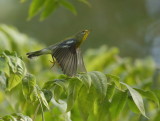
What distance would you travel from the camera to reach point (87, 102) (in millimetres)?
1761

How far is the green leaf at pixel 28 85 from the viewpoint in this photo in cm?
168

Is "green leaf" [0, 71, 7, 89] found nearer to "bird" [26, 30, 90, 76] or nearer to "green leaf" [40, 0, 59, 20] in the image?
"bird" [26, 30, 90, 76]

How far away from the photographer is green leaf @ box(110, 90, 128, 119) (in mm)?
1880

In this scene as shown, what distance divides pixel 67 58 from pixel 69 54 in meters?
0.03

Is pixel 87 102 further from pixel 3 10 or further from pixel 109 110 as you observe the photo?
pixel 3 10

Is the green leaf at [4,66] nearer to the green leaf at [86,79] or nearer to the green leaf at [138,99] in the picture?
the green leaf at [86,79]

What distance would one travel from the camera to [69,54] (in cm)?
178

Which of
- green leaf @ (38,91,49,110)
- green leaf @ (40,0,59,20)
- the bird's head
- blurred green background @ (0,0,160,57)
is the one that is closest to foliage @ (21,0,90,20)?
green leaf @ (40,0,59,20)

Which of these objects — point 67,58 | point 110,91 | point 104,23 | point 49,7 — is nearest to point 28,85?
point 67,58

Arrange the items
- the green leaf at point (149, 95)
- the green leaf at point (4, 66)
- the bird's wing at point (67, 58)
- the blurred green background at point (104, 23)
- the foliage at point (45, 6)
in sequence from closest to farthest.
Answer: the green leaf at point (4, 66) → the bird's wing at point (67, 58) → the green leaf at point (149, 95) → the foliage at point (45, 6) → the blurred green background at point (104, 23)

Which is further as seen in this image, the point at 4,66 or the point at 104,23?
the point at 104,23

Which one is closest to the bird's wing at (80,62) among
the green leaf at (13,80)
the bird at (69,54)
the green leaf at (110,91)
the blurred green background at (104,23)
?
the bird at (69,54)

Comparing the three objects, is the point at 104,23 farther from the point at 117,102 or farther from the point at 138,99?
the point at 138,99

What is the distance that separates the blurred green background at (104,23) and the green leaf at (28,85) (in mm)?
6030
